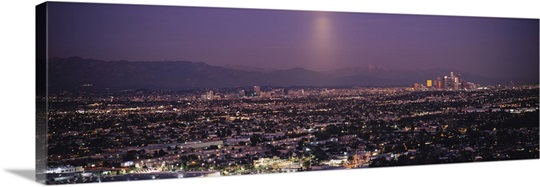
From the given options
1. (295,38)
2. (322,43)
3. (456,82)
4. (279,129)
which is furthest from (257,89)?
(456,82)

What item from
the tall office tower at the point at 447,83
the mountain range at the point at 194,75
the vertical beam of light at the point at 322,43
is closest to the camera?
the mountain range at the point at 194,75

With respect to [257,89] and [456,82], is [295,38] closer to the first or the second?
[257,89]

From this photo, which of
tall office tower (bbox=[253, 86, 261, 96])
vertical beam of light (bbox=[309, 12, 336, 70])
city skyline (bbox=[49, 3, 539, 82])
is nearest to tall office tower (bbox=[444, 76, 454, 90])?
city skyline (bbox=[49, 3, 539, 82])

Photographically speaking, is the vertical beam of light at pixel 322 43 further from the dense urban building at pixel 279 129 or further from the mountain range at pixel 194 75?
the dense urban building at pixel 279 129

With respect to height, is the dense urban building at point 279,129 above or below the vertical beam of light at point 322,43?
below

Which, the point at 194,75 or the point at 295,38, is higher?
the point at 295,38

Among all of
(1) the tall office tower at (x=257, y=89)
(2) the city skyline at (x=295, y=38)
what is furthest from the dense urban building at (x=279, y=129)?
(2) the city skyline at (x=295, y=38)
